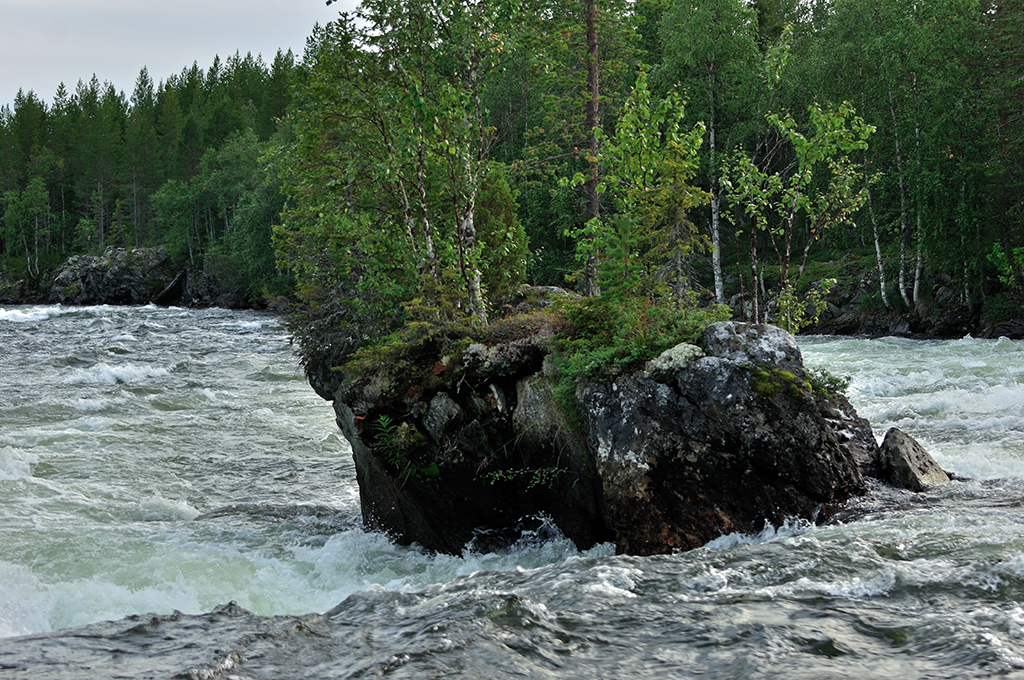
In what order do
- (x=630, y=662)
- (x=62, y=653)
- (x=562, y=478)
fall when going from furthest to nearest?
(x=562, y=478) < (x=62, y=653) < (x=630, y=662)

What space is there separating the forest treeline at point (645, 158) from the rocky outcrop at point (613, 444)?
5.16 feet

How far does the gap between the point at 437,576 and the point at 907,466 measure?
504 cm

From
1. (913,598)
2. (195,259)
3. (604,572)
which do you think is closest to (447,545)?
(604,572)

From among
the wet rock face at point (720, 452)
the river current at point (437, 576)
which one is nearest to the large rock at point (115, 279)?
the river current at point (437, 576)

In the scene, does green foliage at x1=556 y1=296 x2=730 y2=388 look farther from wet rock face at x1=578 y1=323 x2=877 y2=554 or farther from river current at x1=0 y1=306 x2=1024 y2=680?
river current at x1=0 y1=306 x2=1024 y2=680

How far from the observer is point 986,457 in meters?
9.14

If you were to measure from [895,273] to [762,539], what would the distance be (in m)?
24.2

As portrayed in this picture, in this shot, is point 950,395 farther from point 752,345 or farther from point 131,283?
point 131,283

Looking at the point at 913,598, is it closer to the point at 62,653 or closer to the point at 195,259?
the point at 62,653

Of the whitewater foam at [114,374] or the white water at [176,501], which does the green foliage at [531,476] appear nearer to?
the white water at [176,501]

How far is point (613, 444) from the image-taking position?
282 inches

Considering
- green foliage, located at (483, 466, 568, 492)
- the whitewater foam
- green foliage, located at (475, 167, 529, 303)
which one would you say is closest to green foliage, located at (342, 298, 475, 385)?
green foliage, located at (483, 466, 568, 492)

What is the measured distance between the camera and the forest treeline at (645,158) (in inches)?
383

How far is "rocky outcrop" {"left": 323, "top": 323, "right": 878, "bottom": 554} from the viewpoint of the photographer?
6.72 m
